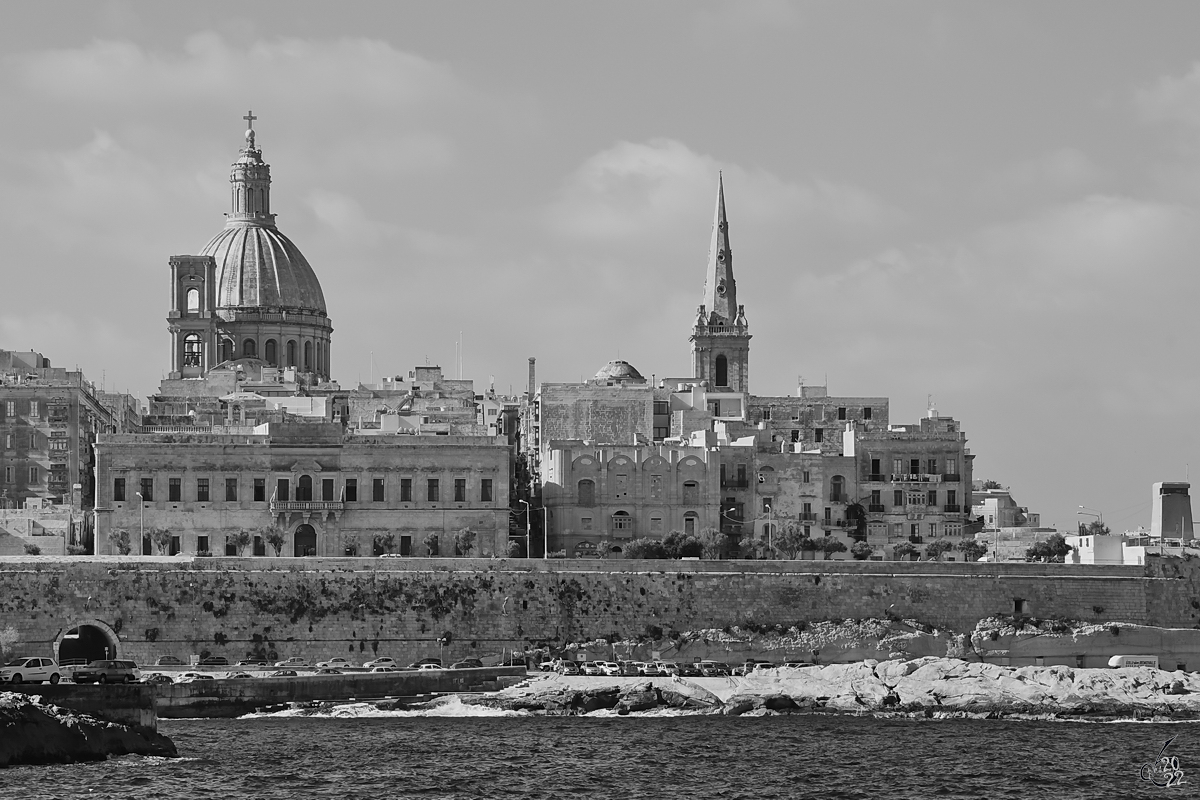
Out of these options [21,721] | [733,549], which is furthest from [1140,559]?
[21,721]

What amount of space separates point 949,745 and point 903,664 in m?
10.6

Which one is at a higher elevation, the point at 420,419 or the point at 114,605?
the point at 420,419

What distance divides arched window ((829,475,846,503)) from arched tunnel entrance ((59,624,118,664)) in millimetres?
27977

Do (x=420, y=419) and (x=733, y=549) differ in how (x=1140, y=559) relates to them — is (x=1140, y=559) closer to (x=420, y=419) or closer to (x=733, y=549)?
(x=733, y=549)

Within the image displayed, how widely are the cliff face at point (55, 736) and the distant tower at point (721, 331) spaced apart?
61.4m

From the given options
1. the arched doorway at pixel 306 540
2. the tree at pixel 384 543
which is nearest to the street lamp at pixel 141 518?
the arched doorway at pixel 306 540

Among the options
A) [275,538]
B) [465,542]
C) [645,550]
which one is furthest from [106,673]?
[645,550]

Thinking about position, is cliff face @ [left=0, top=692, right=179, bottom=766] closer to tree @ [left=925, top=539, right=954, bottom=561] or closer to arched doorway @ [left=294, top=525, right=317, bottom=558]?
arched doorway @ [left=294, top=525, right=317, bottom=558]

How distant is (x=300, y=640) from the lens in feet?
240

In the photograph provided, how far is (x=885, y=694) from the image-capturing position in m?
65.0

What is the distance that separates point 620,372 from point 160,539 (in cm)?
2856

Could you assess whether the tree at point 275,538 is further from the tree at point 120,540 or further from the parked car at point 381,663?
the parked car at point 381,663

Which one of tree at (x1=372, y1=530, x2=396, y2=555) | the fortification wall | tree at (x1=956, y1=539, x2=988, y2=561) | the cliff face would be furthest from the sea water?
tree at (x1=956, y1=539, x2=988, y2=561)

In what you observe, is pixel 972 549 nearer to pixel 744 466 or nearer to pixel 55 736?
pixel 744 466
